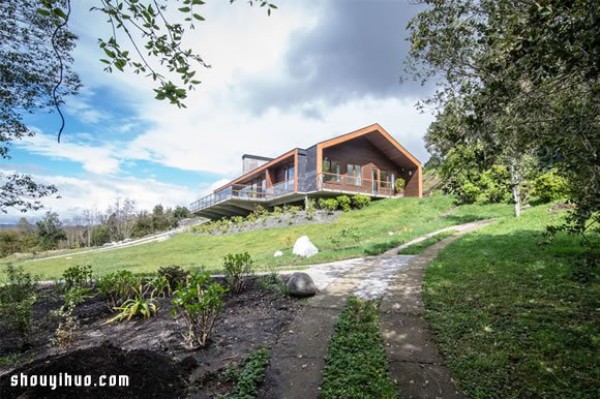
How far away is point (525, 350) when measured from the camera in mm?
3328

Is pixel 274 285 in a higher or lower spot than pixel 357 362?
higher

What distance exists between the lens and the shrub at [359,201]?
22.3 m

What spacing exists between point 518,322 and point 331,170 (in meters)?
20.7

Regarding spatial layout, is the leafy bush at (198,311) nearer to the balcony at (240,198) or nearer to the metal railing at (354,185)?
the metal railing at (354,185)

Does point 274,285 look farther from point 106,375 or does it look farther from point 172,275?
point 106,375

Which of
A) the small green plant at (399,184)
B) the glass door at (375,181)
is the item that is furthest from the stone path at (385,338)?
the small green plant at (399,184)

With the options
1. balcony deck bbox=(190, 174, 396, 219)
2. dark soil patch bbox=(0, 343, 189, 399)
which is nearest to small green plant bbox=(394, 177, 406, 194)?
balcony deck bbox=(190, 174, 396, 219)

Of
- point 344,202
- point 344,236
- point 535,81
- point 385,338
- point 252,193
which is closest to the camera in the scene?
point 535,81

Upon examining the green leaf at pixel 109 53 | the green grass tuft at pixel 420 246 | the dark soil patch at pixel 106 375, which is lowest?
the dark soil patch at pixel 106 375

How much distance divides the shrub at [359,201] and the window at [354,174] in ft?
7.87

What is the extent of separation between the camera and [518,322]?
3.97m

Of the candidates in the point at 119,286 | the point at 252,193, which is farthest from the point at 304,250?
the point at 252,193

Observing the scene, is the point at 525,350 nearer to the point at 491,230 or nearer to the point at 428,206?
the point at 491,230

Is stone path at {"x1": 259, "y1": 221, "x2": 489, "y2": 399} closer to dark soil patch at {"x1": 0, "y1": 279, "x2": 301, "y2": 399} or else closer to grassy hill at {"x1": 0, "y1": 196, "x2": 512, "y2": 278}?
dark soil patch at {"x1": 0, "y1": 279, "x2": 301, "y2": 399}
